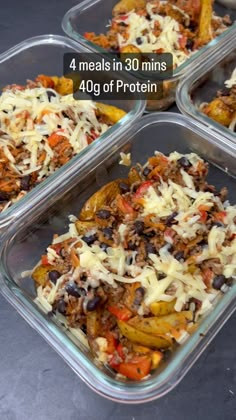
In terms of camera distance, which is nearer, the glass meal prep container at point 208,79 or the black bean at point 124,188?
the black bean at point 124,188

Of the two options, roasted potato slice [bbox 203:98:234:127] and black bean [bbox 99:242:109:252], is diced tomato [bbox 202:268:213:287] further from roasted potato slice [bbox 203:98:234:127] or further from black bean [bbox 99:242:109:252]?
roasted potato slice [bbox 203:98:234:127]

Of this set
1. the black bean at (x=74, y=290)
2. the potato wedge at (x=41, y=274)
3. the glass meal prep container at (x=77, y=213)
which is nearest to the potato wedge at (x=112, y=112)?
the glass meal prep container at (x=77, y=213)

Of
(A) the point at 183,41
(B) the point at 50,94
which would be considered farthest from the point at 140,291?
(A) the point at 183,41

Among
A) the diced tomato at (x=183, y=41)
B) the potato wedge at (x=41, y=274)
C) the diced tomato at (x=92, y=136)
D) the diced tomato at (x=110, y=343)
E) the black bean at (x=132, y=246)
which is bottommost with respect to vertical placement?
the diced tomato at (x=110, y=343)

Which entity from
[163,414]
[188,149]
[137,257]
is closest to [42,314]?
[137,257]

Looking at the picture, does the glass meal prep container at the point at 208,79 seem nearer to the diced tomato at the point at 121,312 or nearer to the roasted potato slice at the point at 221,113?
the roasted potato slice at the point at 221,113

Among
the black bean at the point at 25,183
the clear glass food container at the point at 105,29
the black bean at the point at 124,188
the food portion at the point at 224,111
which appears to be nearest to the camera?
the black bean at the point at 124,188

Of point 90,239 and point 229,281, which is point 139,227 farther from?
point 229,281
